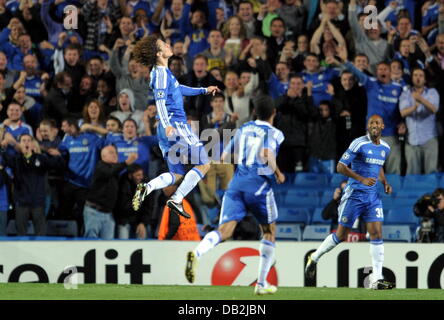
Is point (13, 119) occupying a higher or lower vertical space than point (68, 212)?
higher

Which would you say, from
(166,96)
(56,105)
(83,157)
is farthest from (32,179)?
(166,96)

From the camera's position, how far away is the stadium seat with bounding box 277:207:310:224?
17047mm

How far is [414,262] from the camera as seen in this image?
1439 cm

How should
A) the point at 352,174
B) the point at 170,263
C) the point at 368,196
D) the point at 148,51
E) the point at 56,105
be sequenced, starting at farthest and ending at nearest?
1. the point at 56,105
2. the point at 170,263
3. the point at 368,196
4. the point at 352,174
5. the point at 148,51

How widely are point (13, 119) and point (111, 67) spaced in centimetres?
219

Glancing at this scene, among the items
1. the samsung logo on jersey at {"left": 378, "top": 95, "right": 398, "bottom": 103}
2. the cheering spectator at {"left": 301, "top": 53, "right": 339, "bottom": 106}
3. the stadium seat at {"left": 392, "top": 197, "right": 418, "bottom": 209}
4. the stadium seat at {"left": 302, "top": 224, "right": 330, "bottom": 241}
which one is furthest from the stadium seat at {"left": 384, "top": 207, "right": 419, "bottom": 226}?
the cheering spectator at {"left": 301, "top": 53, "right": 339, "bottom": 106}

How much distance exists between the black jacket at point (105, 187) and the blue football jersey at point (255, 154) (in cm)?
515

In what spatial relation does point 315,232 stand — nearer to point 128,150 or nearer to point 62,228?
point 128,150

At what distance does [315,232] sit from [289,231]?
0.49 metres

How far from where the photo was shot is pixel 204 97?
17.5 m

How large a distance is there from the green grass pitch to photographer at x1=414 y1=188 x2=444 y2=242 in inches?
96.1
